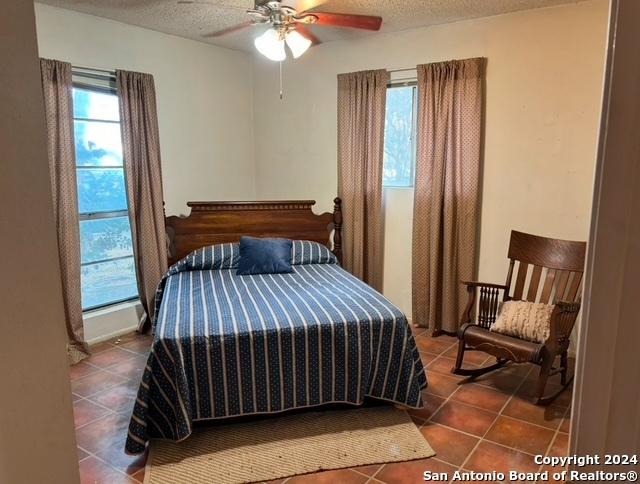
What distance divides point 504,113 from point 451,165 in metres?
0.54

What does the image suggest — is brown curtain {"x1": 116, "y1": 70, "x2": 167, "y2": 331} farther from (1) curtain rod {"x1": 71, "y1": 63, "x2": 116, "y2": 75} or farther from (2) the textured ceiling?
(2) the textured ceiling

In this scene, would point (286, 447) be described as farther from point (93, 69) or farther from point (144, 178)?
point (93, 69)

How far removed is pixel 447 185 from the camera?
3736 mm

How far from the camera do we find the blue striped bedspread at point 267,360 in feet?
7.49

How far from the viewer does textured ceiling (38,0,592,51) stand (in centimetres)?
316

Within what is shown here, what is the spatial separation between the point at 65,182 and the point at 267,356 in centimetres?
201

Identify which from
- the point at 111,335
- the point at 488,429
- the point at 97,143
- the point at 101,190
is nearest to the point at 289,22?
the point at 97,143

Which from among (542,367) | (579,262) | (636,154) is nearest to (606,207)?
(636,154)

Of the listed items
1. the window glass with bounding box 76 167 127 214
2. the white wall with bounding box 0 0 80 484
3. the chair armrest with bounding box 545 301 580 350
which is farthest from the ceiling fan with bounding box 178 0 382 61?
the white wall with bounding box 0 0 80 484

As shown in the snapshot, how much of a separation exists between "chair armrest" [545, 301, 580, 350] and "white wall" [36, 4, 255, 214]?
3.19 meters

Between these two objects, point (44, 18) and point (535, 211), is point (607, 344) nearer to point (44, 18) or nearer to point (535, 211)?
point (535, 211)

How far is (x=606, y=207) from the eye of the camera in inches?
20.2

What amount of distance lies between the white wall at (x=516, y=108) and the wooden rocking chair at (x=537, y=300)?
307 mm

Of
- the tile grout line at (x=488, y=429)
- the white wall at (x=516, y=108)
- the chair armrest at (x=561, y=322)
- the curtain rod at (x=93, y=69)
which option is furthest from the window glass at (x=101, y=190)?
the chair armrest at (x=561, y=322)
